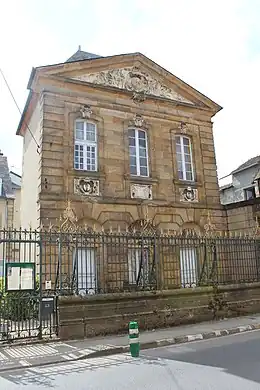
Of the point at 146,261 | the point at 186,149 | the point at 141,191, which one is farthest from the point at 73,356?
the point at 186,149

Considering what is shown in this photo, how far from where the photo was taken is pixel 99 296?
10.0 metres

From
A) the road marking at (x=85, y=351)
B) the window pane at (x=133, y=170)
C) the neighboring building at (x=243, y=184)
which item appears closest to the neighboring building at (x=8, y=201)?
the window pane at (x=133, y=170)

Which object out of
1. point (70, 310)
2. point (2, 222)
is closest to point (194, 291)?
point (70, 310)

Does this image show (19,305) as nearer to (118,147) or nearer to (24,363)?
(24,363)

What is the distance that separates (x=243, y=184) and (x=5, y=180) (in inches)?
681

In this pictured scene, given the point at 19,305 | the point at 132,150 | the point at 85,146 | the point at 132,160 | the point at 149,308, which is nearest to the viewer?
the point at 19,305

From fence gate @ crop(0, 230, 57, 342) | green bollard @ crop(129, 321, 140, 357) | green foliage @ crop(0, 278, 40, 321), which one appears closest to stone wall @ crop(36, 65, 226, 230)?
fence gate @ crop(0, 230, 57, 342)

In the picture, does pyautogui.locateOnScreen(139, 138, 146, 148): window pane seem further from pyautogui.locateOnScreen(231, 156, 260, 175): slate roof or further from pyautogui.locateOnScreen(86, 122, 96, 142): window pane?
pyautogui.locateOnScreen(231, 156, 260, 175): slate roof

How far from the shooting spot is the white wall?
15296 millimetres

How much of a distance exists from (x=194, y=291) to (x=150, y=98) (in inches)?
363

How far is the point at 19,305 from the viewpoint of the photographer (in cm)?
984

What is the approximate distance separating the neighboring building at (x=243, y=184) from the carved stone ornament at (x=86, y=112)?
13.8m

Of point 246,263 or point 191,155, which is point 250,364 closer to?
point 246,263

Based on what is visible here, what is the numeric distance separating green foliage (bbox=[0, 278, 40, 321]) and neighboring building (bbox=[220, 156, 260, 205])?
18857 mm
